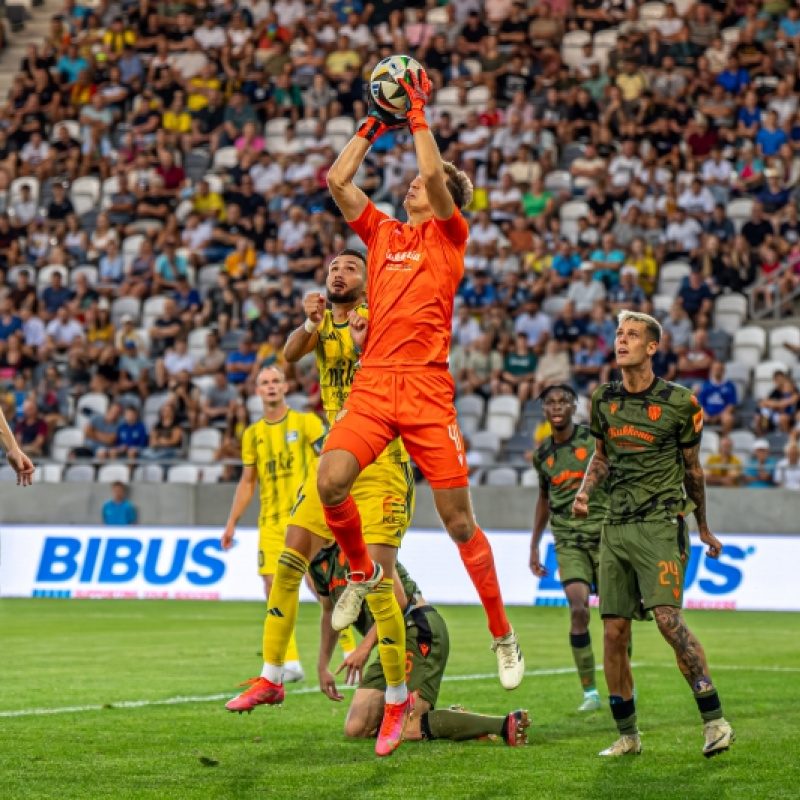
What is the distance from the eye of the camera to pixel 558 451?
1223cm

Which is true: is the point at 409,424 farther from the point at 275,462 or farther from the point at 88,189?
the point at 88,189

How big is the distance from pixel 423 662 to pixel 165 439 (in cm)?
1591

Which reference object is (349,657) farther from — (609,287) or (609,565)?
(609,287)

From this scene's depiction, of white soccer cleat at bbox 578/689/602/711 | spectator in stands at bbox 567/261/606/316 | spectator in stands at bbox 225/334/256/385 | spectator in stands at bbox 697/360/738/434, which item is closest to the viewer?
white soccer cleat at bbox 578/689/602/711

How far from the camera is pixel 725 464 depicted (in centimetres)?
2189

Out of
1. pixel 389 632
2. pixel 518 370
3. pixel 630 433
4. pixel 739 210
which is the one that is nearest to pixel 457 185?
pixel 630 433

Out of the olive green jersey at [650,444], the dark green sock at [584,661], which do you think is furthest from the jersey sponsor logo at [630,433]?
the dark green sock at [584,661]

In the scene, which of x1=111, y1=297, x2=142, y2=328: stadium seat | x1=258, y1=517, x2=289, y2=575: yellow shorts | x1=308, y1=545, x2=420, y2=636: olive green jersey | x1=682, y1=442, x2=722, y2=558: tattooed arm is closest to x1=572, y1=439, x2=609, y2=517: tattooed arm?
x1=682, y1=442, x2=722, y2=558: tattooed arm

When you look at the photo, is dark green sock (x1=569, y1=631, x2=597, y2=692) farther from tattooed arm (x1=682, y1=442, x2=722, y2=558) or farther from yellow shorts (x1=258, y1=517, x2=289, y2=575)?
yellow shorts (x1=258, y1=517, x2=289, y2=575)

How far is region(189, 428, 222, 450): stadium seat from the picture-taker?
81.8 ft

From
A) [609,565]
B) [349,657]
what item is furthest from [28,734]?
[609,565]

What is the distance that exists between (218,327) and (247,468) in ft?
42.5

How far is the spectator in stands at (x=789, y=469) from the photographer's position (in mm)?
21531

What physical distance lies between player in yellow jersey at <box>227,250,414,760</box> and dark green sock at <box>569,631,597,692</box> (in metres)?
2.36
